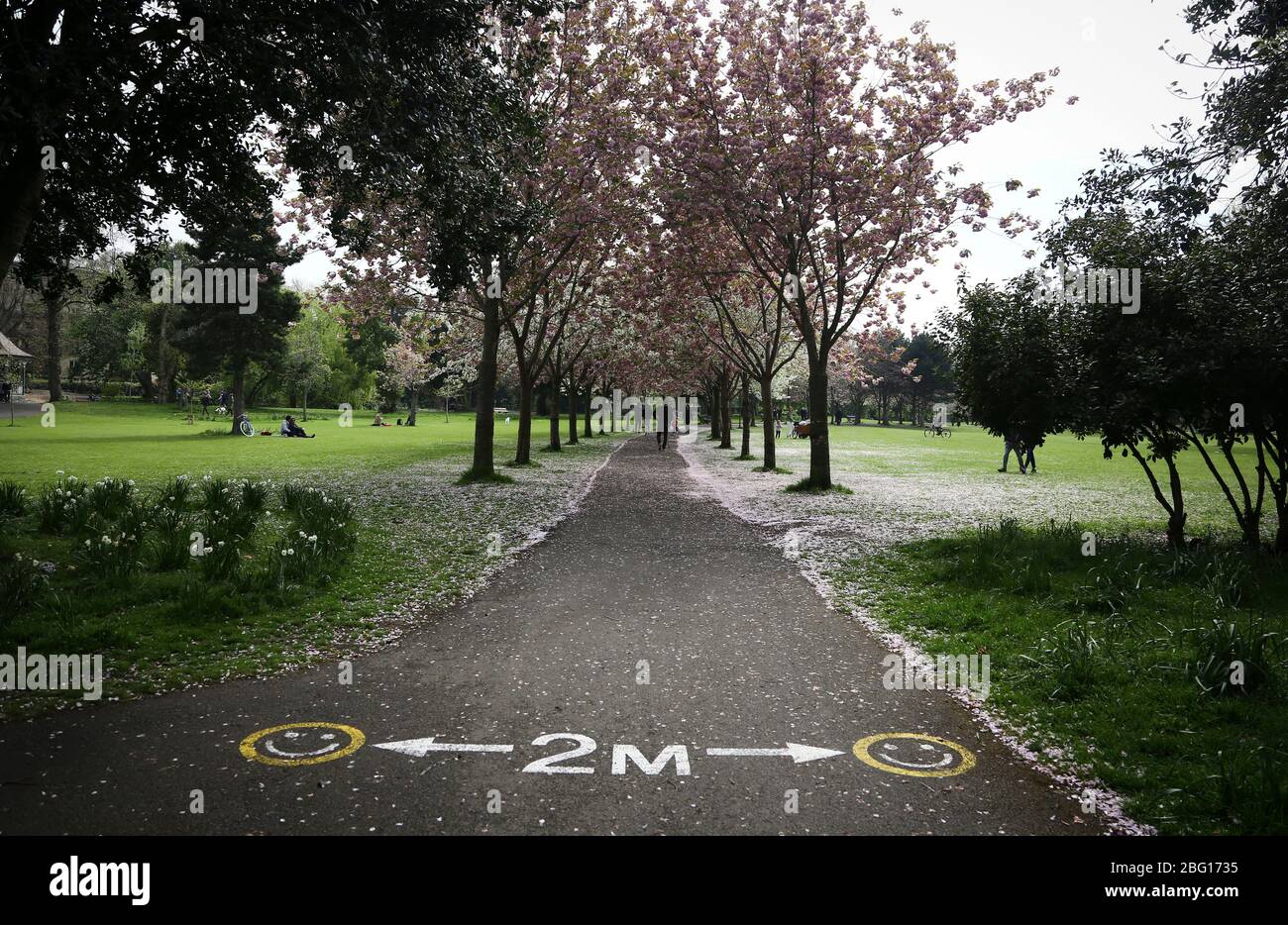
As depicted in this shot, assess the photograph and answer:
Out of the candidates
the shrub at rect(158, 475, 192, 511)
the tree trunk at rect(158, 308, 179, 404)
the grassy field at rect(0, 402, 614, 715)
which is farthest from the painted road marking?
the tree trunk at rect(158, 308, 179, 404)

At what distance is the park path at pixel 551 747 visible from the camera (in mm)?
4059

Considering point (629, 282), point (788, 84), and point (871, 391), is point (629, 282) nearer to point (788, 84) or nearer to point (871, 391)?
point (788, 84)

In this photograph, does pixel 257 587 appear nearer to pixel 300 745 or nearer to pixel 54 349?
pixel 300 745

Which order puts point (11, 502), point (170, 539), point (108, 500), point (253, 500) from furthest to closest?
point (253, 500)
point (108, 500)
point (11, 502)
point (170, 539)

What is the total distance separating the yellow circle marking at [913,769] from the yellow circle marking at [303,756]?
3512 mm

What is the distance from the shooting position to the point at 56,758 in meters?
4.66

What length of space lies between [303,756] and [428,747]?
0.80 metres

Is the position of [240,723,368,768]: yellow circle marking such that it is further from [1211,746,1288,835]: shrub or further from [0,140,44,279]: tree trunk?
[0,140,44,279]: tree trunk

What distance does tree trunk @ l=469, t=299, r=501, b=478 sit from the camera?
22656mm

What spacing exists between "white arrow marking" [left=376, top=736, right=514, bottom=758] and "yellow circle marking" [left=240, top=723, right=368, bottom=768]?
0.70ft

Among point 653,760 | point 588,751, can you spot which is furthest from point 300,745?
point 653,760

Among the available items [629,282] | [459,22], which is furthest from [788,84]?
[459,22]

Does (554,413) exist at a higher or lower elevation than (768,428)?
higher

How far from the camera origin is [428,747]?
4934 millimetres
